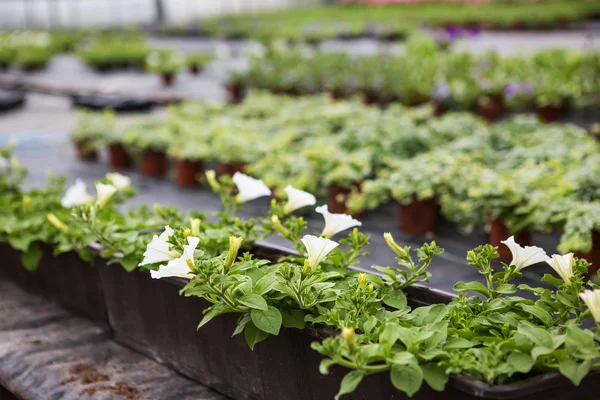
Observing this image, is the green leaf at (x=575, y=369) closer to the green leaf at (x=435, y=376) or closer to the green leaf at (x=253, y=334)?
the green leaf at (x=435, y=376)

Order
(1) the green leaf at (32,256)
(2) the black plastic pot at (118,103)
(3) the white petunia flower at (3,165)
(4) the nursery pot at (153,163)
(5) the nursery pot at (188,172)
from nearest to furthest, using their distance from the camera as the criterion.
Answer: (1) the green leaf at (32,256)
(3) the white petunia flower at (3,165)
(5) the nursery pot at (188,172)
(4) the nursery pot at (153,163)
(2) the black plastic pot at (118,103)

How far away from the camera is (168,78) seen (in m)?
10.4

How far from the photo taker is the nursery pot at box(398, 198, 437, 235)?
343cm

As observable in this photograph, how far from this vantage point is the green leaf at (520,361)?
1.42 m

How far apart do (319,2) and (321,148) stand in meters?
26.2

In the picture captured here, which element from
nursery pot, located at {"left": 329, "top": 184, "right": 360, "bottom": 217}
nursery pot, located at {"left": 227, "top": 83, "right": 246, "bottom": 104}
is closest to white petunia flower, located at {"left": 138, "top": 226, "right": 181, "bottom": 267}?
nursery pot, located at {"left": 329, "top": 184, "right": 360, "bottom": 217}

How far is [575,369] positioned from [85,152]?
182 inches

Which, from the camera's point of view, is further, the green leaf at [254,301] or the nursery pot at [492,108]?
the nursery pot at [492,108]

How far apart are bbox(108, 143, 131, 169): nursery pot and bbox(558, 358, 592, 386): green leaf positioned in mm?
4223

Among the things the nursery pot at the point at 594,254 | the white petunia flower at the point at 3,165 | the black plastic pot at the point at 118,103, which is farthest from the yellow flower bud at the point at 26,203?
the black plastic pot at the point at 118,103

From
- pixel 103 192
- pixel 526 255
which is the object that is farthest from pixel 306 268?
pixel 103 192

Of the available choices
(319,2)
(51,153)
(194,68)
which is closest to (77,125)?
(51,153)

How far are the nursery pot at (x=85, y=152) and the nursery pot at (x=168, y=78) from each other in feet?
16.4

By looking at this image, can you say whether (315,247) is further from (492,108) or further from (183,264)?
(492,108)
